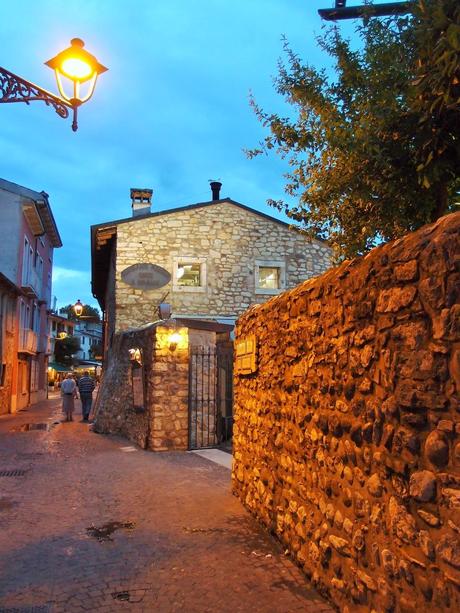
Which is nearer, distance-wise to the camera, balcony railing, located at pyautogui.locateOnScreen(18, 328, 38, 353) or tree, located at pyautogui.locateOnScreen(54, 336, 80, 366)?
balcony railing, located at pyautogui.locateOnScreen(18, 328, 38, 353)

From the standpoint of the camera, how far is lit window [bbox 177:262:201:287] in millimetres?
17922

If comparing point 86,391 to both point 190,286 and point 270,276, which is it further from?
point 270,276

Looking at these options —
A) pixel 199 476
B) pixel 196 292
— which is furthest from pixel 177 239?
pixel 199 476

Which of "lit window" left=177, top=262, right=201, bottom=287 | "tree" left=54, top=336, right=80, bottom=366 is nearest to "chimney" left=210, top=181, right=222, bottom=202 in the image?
"lit window" left=177, top=262, right=201, bottom=287

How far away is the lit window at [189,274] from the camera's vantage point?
17922mm

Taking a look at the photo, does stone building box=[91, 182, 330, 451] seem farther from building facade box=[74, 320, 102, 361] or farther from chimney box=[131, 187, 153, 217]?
building facade box=[74, 320, 102, 361]

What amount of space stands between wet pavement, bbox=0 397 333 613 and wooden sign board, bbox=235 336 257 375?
5.03 ft

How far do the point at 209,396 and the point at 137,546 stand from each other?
5901 mm

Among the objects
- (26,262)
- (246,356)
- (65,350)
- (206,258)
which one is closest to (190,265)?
(206,258)

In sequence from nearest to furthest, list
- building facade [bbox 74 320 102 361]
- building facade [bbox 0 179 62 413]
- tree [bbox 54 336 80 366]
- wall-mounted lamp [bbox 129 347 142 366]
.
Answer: wall-mounted lamp [bbox 129 347 142 366] < building facade [bbox 0 179 62 413] < tree [bbox 54 336 80 366] < building facade [bbox 74 320 102 361]

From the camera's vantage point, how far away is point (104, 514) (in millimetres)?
5727

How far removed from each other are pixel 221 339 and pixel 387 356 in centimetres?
836

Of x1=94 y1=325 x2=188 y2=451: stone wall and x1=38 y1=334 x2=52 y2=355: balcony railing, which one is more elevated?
x1=38 y1=334 x2=52 y2=355: balcony railing

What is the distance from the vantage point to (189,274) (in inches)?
708
